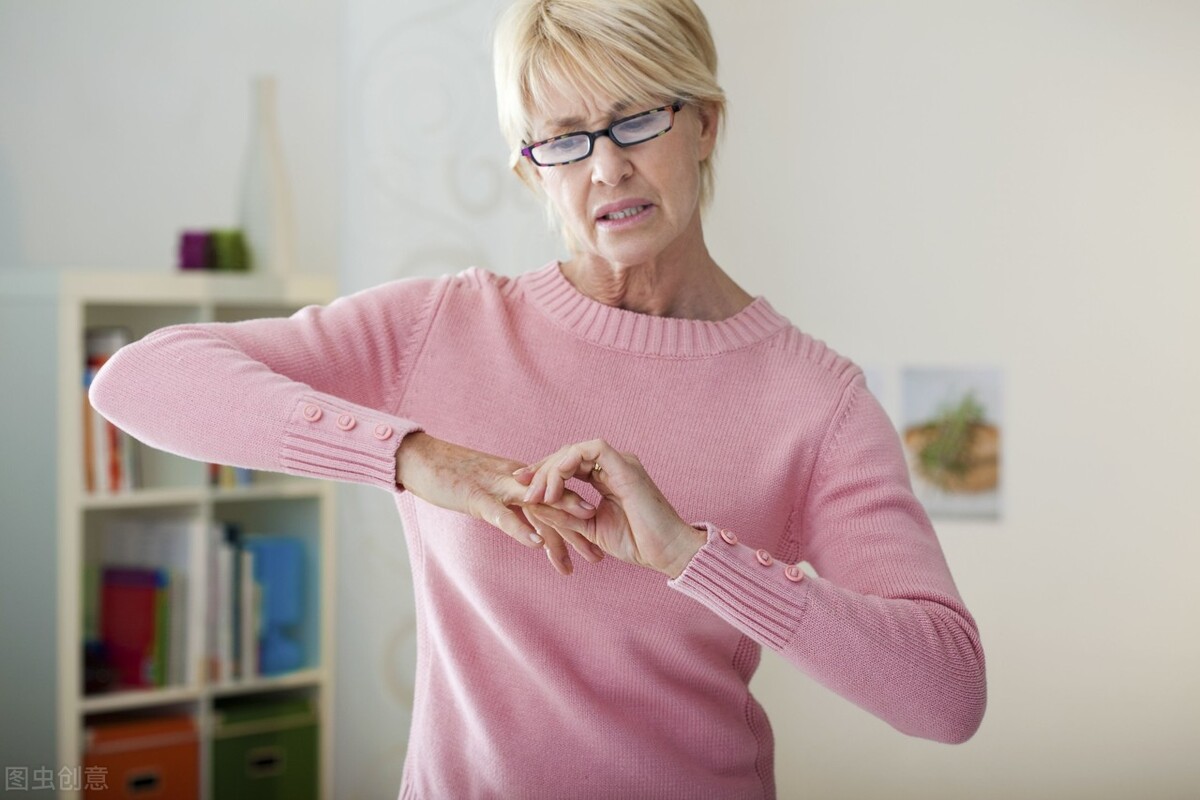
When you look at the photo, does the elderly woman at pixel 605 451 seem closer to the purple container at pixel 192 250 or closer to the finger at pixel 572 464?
the finger at pixel 572 464

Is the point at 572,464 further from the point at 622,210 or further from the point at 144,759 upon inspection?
the point at 144,759

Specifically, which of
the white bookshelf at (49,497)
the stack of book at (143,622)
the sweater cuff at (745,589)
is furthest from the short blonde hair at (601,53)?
the stack of book at (143,622)

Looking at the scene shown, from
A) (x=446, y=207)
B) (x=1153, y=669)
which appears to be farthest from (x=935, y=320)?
(x=446, y=207)

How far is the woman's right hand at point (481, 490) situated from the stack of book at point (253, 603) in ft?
6.78

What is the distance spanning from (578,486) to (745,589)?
10.6 inches

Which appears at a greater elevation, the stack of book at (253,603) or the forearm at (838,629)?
the forearm at (838,629)

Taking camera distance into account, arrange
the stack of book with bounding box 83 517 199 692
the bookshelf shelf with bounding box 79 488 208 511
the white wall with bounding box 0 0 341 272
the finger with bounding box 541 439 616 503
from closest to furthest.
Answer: the finger with bounding box 541 439 616 503 < the bookshelf shelf with bounding box 79 488 208 511 < the stack of book with bounding box 83 517 199 692 < the white wall with bounding box 0 0 341 272

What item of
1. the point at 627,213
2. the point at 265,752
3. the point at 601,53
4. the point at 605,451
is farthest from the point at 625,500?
the point at 265,752

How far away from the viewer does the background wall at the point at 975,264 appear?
2172 millimetres

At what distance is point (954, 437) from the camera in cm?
242

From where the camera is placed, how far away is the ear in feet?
4.23

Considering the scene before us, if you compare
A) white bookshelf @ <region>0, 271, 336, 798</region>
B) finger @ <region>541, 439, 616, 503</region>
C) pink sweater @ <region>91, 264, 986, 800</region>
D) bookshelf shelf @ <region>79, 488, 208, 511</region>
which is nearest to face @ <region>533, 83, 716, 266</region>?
pink sweater @ <region>91, 264, 986, 800</region>

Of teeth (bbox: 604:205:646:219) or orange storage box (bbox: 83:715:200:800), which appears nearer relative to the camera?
teeth (bbox: 604:205:646:219)

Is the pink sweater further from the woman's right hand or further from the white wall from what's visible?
the white wall
